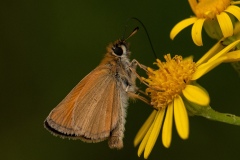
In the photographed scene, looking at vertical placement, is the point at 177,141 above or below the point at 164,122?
below

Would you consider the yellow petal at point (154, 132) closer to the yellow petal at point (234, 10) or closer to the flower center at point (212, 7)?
the flower center at point (212, 7)

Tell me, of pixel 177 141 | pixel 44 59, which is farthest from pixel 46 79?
pixel 177 141

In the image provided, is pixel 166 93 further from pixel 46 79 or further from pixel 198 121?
pixel 46 79

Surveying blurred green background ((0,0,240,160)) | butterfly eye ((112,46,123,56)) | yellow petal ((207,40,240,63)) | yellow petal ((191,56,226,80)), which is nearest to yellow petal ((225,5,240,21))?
yellow petal ((207,40,240,63))

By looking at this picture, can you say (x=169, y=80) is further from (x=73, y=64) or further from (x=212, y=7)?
(x=73, y=64)

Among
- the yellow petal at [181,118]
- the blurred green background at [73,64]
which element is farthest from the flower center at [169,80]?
the blurred green background at [73,64]
